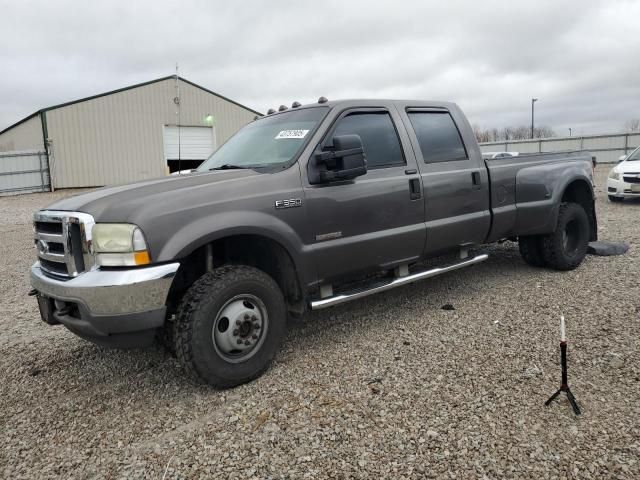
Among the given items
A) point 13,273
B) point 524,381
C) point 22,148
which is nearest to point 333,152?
point 524,381

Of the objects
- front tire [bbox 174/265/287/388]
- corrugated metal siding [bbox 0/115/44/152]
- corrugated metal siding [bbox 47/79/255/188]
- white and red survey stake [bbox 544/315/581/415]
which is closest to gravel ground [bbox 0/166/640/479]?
white and red survey stake [bbox 544/315/581/415]

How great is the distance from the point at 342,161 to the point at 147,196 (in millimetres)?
1359

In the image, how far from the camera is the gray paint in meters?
2.91

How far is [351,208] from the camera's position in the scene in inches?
Result: 143

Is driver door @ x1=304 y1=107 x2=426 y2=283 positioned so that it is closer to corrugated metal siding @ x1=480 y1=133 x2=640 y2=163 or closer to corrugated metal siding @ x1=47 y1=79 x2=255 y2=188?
corrugated metal siding @ x1=47 y1=79 x2=255 y2=188

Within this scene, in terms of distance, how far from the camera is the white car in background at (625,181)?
1123 cm

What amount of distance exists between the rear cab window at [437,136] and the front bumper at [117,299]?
2.60 meters

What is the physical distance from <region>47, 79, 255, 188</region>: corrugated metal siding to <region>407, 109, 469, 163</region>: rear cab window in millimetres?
19609

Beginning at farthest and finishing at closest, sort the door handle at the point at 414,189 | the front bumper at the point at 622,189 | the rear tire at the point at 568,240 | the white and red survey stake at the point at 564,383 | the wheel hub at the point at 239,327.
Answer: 1. the front bumper at the point at 622,189
2. the rear tire at the point at 568,240
3. the door handle at the point at 414,189
4. the wheel hub at the point at 239,327
5. the white and red survey stake at the point at 564,383

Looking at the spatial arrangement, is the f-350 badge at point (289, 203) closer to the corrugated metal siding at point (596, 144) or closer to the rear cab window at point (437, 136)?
the rear cab window at point (437, 136)

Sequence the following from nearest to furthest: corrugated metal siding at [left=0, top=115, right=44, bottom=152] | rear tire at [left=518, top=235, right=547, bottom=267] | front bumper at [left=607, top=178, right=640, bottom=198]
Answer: rear tire at [left=518, top=235, right=547, bottom=267] → front bumper at [left=607, top=178, right=640, bottom=198] → corrugated metal siding at [left=0, top=115, right=44, bottom=152]

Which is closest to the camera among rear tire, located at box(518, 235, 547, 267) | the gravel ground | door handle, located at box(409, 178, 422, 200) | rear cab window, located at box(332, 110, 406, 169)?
the gravel ground

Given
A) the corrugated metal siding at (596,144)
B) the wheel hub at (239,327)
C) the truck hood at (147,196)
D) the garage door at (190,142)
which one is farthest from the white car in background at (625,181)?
the garage door at (190,142)

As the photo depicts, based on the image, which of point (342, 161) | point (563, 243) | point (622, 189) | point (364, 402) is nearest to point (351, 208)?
point (342, 161)
